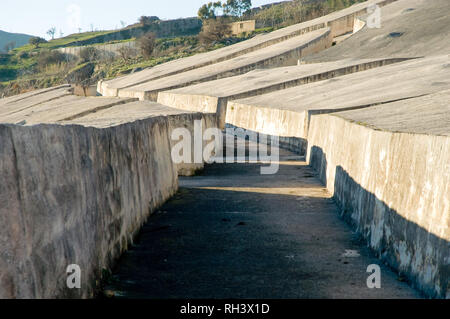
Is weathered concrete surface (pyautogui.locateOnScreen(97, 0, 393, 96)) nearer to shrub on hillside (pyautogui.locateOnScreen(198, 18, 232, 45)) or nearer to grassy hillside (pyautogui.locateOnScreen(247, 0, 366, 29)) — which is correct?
grassy hillside (pyautogui.locateOnScreen(247, 0, 366, 29))

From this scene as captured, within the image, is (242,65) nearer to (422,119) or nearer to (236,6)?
(422,119)

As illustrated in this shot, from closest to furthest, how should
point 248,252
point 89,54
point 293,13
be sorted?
point 248,252
point 293,13
point 89,54

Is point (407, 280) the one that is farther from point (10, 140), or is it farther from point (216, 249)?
point (10, 140)

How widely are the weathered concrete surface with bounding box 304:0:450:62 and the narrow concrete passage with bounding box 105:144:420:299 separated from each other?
668 inches

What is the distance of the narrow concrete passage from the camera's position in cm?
491

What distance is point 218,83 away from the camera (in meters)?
25.9

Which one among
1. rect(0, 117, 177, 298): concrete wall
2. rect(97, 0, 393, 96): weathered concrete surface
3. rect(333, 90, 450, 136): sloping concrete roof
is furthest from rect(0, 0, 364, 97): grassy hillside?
rect(0, 117, 177, 298): concrete wall

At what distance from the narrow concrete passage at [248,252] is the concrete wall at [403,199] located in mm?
196

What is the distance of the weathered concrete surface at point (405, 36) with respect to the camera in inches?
992

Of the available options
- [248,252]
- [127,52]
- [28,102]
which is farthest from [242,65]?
[127,52]

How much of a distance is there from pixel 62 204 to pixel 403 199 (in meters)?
2.72

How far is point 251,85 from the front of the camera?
74.6 feet

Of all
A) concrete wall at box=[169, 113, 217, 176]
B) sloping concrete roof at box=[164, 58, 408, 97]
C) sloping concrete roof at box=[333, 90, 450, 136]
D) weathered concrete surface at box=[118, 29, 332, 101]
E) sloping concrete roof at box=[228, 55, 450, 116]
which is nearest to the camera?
sloping concrete roof at box=[333, 90, 450, 136]

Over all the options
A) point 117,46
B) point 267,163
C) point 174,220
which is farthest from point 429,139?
point 117,46
